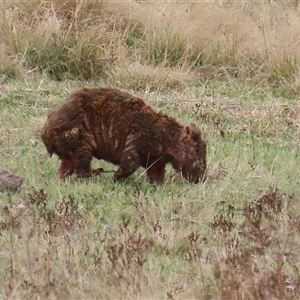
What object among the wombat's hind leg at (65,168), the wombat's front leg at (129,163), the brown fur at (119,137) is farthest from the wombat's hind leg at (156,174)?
the wombat's hind leg at (65,168)

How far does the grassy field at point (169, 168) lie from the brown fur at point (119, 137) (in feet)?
0.48

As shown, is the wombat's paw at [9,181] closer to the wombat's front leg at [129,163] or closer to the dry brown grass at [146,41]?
the wombat's front leg at [129,163]

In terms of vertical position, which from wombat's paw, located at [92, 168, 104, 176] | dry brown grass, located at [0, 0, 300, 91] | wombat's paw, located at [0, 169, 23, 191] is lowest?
dry brown grass, located at [0, 0, 300, 91]

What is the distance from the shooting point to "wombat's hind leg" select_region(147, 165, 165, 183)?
25.3 feet

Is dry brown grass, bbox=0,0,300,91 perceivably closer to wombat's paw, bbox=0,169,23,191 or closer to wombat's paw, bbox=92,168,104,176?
wombat's paw, bbox=92,168,104,176

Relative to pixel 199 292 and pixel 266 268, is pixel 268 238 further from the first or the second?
pixel 199 292

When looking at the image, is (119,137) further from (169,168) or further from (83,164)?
(169,168)

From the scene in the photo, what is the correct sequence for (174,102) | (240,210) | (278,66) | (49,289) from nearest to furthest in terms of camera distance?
(49,289) < (240,210) < (174,102) < (278,66)

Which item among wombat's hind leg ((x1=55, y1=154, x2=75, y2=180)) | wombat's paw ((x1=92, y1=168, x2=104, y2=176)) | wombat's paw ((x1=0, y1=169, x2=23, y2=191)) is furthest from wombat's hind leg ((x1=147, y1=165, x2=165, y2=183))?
wombat's paw ((x1=0, y1=169, x2=23, y2=191))

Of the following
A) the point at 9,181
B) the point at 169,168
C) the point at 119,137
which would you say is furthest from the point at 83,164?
the point at 169,168

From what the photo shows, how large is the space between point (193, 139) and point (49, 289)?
2.69m

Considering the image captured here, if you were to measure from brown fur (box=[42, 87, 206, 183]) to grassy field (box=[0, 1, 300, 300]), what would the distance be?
0.48 feet

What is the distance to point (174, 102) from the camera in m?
10.9

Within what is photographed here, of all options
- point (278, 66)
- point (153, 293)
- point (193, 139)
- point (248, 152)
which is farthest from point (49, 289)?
point (278, 66)
